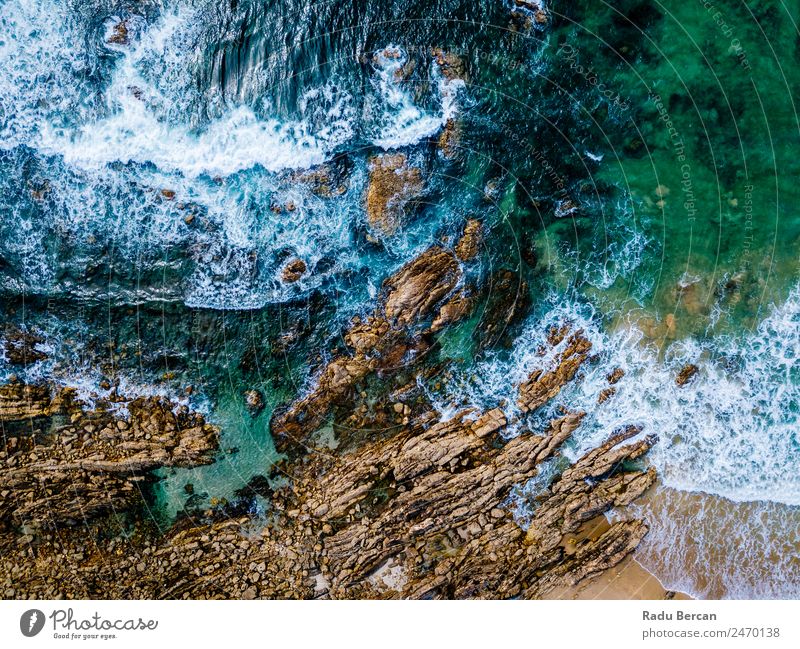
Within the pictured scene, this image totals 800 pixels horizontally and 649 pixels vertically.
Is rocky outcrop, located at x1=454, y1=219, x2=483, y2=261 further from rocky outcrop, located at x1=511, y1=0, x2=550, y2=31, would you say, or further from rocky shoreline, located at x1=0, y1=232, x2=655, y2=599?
rocky outcrop, located at x1=511, y1=0, x2=550, y2=31

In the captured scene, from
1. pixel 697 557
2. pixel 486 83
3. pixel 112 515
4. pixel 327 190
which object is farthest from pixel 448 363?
pixel 112 515

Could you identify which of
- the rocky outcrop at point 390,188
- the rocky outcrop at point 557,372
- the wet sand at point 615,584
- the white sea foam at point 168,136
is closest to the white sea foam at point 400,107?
the rocky outcrop at point 390,188

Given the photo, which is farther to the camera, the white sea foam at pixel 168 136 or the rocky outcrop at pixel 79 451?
the white sea foam at pixel 168 136

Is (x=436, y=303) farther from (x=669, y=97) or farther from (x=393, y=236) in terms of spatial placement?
(x=669, y=97)

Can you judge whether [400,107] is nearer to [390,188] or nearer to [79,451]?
[390,188]

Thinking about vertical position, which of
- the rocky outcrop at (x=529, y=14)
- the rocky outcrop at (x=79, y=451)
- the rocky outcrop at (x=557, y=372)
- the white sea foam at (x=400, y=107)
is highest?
the rocky outcrop at (x=529, y=14)

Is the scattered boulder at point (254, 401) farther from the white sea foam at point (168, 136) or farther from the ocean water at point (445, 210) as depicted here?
the white sea foam at point (168, 136)

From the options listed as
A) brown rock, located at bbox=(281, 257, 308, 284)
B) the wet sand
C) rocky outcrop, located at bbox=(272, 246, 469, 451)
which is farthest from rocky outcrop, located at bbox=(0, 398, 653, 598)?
brown rock, located at bbox=(281, 257, 308, 284)
